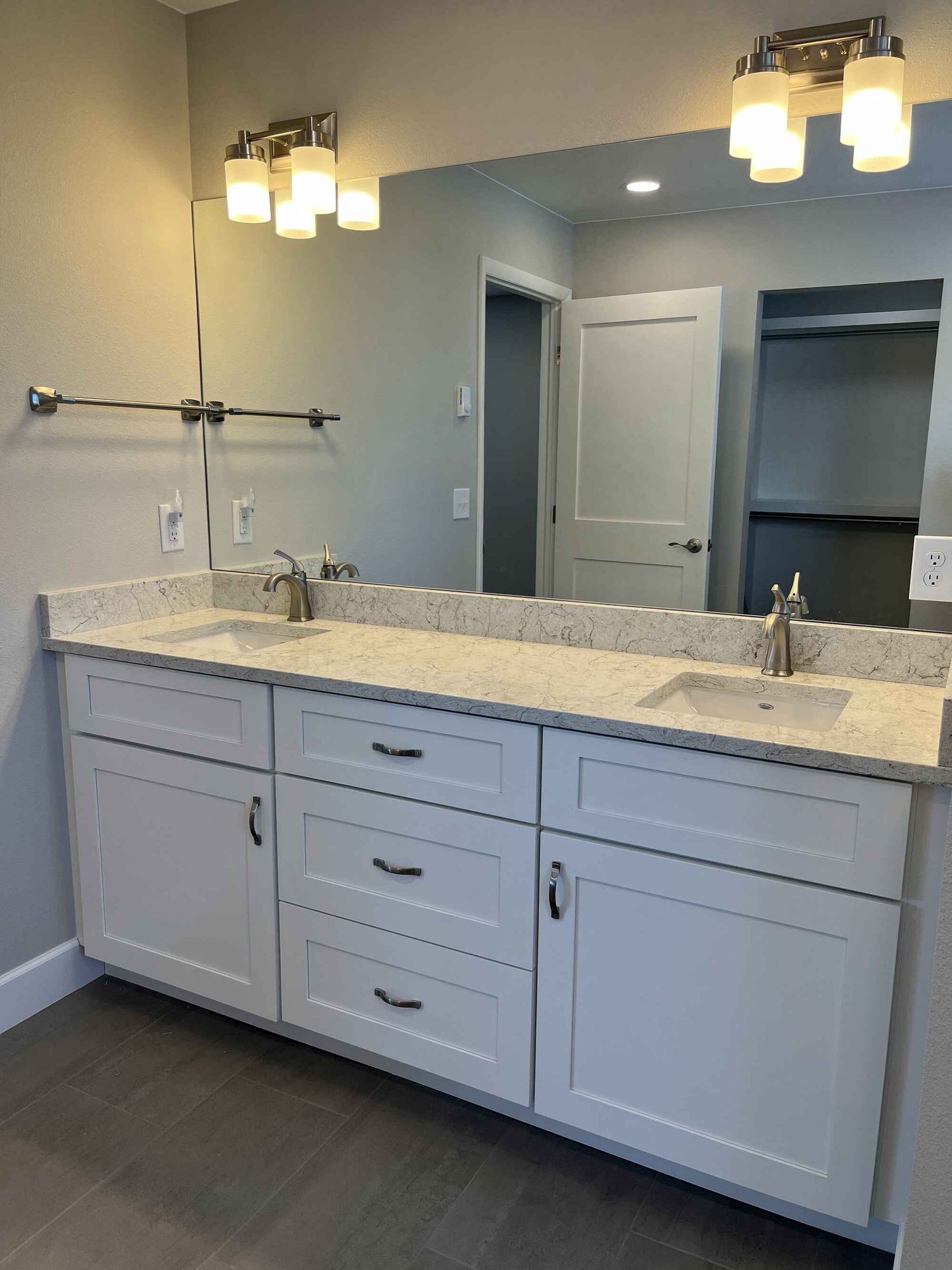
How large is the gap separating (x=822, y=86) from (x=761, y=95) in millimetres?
131

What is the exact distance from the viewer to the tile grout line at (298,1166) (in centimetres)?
158

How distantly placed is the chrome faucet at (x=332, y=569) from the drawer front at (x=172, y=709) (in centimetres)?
57

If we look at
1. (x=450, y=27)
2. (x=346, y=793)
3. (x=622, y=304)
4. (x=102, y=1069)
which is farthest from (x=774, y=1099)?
(x=450, y=27)

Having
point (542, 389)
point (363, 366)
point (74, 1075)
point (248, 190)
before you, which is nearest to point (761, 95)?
point (542, 389)

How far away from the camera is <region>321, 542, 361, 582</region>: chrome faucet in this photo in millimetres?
→ 2434

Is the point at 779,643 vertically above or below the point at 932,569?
below

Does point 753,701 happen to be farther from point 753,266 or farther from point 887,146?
point 887,146

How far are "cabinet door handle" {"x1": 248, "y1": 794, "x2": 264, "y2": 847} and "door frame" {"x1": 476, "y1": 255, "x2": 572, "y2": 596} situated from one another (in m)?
0.78

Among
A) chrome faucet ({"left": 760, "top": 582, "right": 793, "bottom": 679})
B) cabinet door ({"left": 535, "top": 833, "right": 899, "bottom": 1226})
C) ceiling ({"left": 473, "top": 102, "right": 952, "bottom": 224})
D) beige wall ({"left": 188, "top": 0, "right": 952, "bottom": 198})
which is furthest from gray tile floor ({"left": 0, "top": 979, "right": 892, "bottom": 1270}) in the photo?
beige wall ({"left": 188, "top": 0, "right": 952, "bottom": 198})

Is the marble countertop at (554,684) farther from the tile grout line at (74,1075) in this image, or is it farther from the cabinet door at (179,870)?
the tile grout line at (74,1075)

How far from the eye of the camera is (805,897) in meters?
1.43

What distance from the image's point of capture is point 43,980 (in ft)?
7.37

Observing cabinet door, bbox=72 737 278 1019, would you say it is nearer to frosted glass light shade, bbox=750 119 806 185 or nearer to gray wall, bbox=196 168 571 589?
gray wall, bbox=196 168 571 589

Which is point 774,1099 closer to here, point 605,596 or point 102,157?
point 605,596
